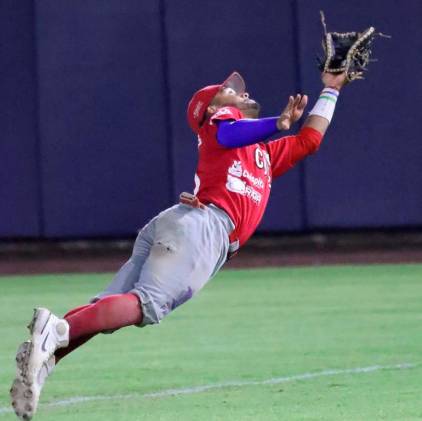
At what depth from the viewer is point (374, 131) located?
14977 mm

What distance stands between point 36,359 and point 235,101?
5.30 ft

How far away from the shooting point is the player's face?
644 cm

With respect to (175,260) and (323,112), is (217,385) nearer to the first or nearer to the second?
(175,260)

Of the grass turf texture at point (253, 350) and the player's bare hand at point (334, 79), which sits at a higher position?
the player's bare hand at point (334, 79)

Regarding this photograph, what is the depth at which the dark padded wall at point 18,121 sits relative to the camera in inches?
588

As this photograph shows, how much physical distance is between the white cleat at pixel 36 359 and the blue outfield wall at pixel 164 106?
9.16m

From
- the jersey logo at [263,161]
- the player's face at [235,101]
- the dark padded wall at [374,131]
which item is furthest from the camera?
the dark padded wall at [374,131]

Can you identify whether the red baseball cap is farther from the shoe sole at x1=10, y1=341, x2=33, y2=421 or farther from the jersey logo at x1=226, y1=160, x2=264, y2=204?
the shoe sole at x1=10, y1=341, x2=33, y2=421

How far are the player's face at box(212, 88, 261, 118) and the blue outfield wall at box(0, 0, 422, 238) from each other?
8276mm

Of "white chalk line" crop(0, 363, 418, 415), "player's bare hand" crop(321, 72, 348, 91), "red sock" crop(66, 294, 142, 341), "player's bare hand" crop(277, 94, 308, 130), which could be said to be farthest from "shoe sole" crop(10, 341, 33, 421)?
"player's bare hand" crop(321, 72, 348, 91)

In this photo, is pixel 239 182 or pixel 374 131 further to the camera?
pixel 374 131

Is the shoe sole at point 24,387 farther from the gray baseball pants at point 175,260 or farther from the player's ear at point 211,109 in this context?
the player's ear at point 211,109

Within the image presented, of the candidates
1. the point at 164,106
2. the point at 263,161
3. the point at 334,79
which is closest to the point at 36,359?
the point at 263,161

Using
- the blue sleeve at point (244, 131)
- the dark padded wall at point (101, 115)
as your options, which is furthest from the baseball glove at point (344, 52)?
the dark padded wall at point (101, 115)
